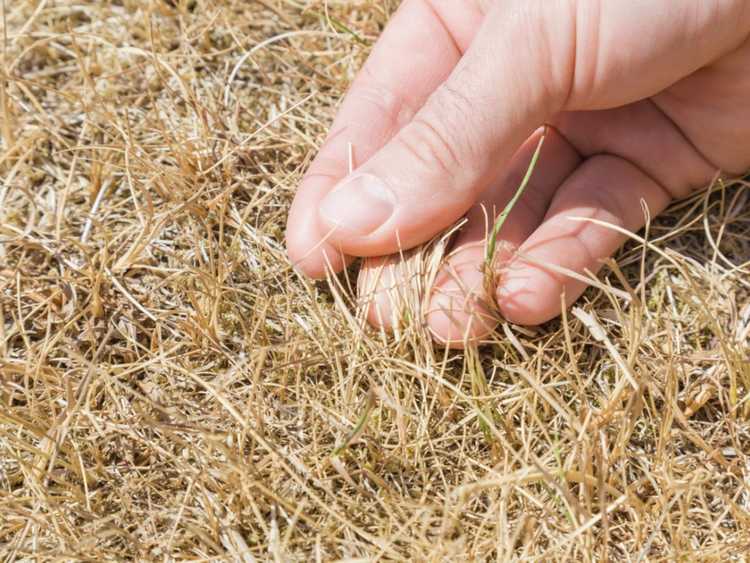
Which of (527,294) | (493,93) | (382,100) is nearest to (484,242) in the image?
(527,294)

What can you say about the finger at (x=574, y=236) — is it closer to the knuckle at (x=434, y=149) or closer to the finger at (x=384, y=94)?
the knuckle at (x=434, y=149)

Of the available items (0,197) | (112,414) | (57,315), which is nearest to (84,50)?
(0,197)

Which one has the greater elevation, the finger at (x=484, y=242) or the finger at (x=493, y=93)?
the finger at (x=493, y=93)

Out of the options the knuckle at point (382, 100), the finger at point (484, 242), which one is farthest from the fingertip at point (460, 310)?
the knuckle at point (382, 100)

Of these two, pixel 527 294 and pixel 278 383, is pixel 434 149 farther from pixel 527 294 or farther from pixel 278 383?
pixel 278 383

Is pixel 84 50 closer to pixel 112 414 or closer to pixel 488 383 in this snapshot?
pixel 112 414

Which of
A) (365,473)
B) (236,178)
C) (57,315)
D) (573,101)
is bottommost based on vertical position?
(365,473)
